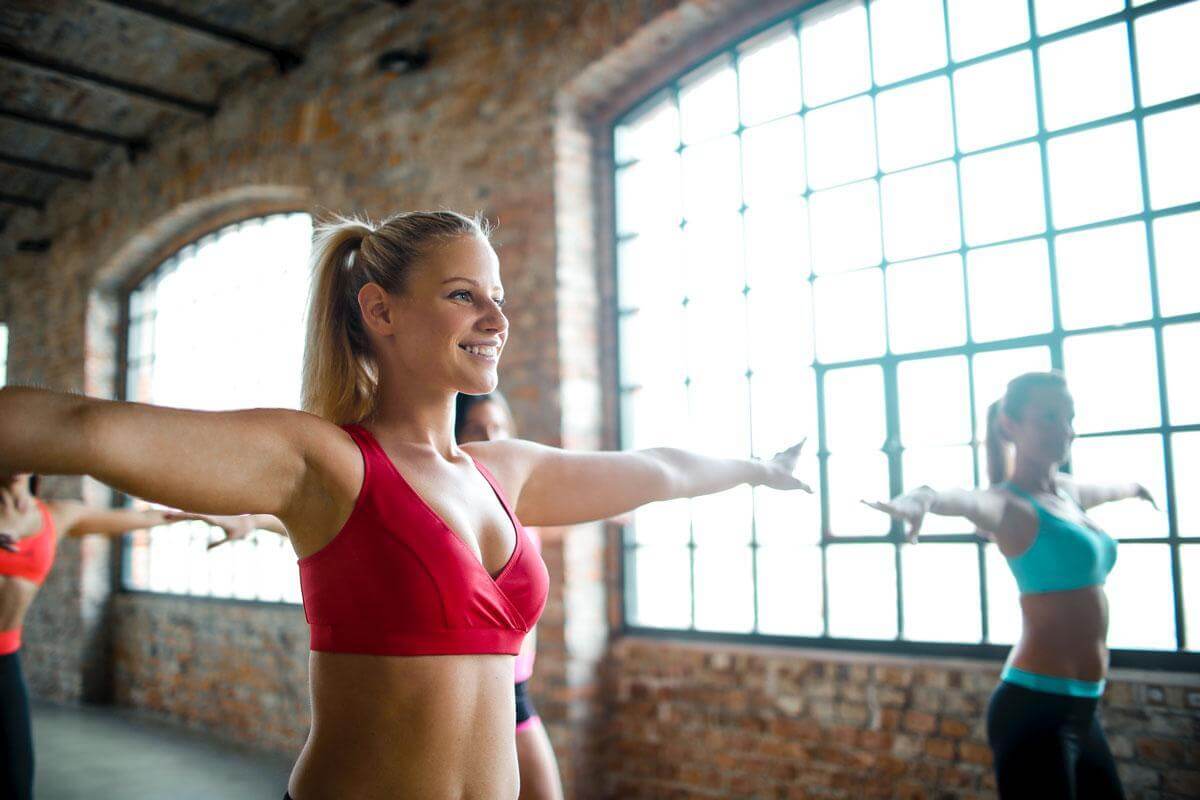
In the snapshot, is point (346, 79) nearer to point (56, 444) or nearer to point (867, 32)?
point (867, 32)

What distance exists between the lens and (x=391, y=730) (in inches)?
51.1

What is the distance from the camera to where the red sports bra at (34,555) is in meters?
3.97

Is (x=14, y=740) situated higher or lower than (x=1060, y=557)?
lower

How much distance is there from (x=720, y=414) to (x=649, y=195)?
4.08 feet

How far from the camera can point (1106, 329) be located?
3.41 m

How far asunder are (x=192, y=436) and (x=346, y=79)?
18.4ft

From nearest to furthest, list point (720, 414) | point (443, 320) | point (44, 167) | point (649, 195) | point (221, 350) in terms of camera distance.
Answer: point (443, 320) < point (720, 414) < point (649, 195) < point (221, 350) < point (44, 167)

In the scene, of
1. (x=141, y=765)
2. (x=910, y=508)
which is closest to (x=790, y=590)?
(x=910, y=508)

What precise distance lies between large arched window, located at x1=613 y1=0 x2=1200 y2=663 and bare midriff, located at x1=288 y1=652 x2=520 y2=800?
278 centimetres

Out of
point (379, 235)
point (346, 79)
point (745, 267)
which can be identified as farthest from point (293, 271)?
point (379, 235)

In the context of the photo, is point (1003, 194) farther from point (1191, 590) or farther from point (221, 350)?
point (221, 350)

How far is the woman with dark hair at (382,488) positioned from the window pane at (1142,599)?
2.60m

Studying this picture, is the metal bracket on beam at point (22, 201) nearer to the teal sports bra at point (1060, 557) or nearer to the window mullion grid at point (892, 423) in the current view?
the window mullion grid at point (892, 423)

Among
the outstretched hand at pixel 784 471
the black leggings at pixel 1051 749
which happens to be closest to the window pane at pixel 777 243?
the black leggings at pixel 1051 749
